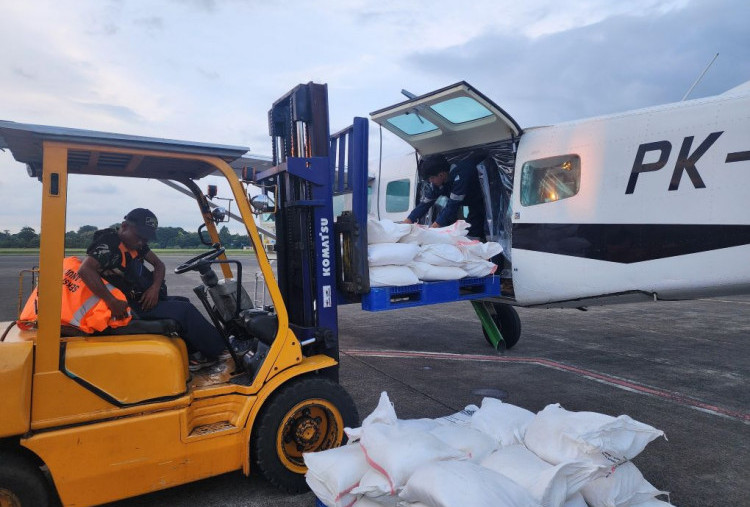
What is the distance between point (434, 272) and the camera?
4.86 metres

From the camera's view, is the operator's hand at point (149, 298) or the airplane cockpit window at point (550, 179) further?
the airplane cockpit window at point (550, 179)

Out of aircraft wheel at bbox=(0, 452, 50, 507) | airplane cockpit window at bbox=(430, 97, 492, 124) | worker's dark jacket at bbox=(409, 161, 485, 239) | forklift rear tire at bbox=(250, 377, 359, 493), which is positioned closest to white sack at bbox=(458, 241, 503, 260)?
worker's dark jacket at bbox=(409, 161, 485, 239)

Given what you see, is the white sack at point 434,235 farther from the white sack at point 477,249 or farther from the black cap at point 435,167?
the black cap at point 435,167

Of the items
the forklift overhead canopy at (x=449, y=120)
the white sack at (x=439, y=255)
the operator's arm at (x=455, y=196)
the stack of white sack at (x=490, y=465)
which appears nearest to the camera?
the stack of white sack at (x=490, y=465)

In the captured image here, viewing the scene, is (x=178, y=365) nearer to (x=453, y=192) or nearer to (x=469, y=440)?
(x=469, y=440)

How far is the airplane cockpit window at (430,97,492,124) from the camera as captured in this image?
574 cm

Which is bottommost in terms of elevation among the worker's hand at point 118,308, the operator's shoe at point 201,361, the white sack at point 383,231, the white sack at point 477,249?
the operator's shoe at point 201,361

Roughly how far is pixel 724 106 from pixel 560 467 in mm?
4336

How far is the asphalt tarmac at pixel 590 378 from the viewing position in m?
3.61

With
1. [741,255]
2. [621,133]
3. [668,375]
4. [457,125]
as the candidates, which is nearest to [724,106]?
[621,133]

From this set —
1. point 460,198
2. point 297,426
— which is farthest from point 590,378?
point 297,426

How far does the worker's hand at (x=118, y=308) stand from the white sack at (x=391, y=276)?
199 centimetres

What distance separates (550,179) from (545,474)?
416cm

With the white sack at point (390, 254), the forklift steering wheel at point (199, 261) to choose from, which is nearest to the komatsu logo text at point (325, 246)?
the white sack at point (390, 254)
